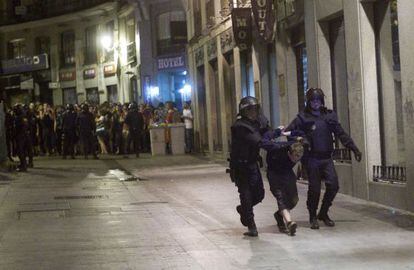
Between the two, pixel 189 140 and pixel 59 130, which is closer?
pixel 189 140

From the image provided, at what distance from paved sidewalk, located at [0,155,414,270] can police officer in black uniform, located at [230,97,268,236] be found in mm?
445

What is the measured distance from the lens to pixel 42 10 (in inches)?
1864

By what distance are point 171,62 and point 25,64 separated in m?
16.4

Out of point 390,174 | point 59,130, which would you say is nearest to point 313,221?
point 390,174

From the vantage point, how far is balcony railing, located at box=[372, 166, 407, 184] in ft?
38.5

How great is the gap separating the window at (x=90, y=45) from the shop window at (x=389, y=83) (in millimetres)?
32611

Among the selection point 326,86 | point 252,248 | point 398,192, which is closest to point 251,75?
point 326,86

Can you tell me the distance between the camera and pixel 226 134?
22.8 meters

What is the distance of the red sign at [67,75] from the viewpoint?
4572 cm

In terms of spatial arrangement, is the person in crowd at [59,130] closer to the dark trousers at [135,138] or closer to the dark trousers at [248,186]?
the dark trousers at [135,138]

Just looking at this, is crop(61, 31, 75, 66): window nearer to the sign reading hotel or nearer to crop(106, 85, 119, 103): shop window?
crop(106, 85, 119, 103): shop window

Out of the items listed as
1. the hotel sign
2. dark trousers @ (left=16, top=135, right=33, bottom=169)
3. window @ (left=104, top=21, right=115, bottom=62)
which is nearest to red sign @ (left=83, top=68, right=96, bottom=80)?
window @ (left=104, top=21, right=115, bottom=62)

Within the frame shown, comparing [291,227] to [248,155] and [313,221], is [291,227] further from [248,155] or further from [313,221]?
[248,155]

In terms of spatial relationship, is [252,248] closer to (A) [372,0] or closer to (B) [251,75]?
(A) [372,0]
